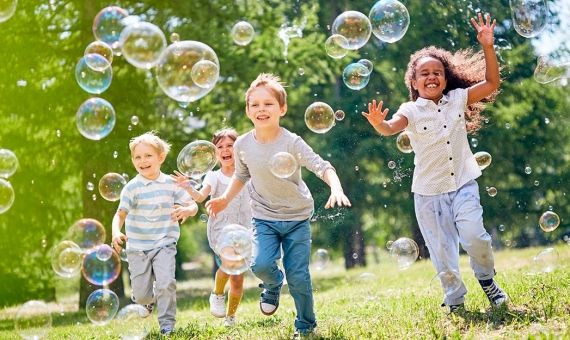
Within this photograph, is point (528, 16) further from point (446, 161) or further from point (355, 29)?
point (446, 161)

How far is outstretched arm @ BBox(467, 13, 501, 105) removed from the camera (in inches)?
201

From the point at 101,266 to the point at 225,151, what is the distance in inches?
60.8

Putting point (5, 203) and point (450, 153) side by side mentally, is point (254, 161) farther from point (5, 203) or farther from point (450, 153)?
point (5, 203)

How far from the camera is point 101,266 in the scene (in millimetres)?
6199

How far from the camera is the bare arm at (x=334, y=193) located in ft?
14.0

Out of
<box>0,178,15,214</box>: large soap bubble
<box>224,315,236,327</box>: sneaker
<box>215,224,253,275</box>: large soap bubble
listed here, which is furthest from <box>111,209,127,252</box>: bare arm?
<box>0,178,15,214</box>: large soap bubble

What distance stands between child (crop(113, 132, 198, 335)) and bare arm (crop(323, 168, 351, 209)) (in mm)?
1380

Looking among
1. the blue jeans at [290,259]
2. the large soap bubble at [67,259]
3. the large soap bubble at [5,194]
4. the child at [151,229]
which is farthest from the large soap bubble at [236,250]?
the large soap bubble at [5,194]

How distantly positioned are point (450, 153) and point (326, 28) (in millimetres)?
12162

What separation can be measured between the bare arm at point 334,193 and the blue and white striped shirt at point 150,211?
1.59 metres

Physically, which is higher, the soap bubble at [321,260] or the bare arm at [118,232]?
the bare arm at [118,232]

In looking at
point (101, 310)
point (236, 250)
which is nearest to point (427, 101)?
point (236, 250)

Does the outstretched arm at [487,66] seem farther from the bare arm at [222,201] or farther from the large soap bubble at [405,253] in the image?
the bare arm at [222,201]

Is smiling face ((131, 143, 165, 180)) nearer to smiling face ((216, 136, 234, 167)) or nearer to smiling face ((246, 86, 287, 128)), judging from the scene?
smiling face ((216, 136, 234, 167))
